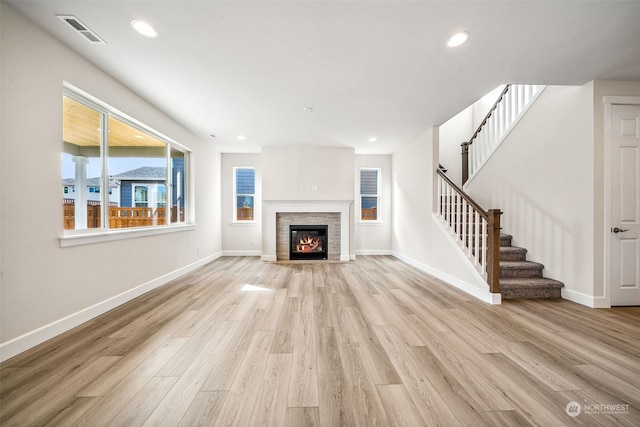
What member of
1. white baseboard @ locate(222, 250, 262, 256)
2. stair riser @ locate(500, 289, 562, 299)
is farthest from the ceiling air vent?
stair riser @ locate(500, 289, 562, 299)

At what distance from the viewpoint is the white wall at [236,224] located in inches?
252

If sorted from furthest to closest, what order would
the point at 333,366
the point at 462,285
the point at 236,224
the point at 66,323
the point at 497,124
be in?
the point at 236,224
the point at 497,124
the point at 462,285
the point at 66,323
the point at 333,366

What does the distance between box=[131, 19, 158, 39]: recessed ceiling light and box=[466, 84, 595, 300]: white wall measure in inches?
180

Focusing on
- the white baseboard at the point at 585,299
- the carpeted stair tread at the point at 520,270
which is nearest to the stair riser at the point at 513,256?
the carpeted stair tread at the point at 520,270

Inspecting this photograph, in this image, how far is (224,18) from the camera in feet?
6.26

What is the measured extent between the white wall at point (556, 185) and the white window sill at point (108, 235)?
17.8 ft

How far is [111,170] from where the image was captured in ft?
9.59

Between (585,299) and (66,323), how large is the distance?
5449mm

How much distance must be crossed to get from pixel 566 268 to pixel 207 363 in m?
4.15

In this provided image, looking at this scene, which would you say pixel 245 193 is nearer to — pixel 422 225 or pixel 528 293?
pixel 422 225

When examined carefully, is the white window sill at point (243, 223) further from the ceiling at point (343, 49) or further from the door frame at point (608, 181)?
the door frame at point (608, 181)

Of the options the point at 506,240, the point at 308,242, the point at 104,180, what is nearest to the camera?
the point at 104,180

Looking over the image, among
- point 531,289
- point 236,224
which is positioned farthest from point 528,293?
point 236,224

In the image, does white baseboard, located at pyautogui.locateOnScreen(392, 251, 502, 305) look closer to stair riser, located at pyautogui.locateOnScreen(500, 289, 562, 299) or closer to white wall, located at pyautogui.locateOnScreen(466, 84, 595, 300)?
stair riser, located at pyautogui.locateOnScreen(500, 289, 562, 299)
